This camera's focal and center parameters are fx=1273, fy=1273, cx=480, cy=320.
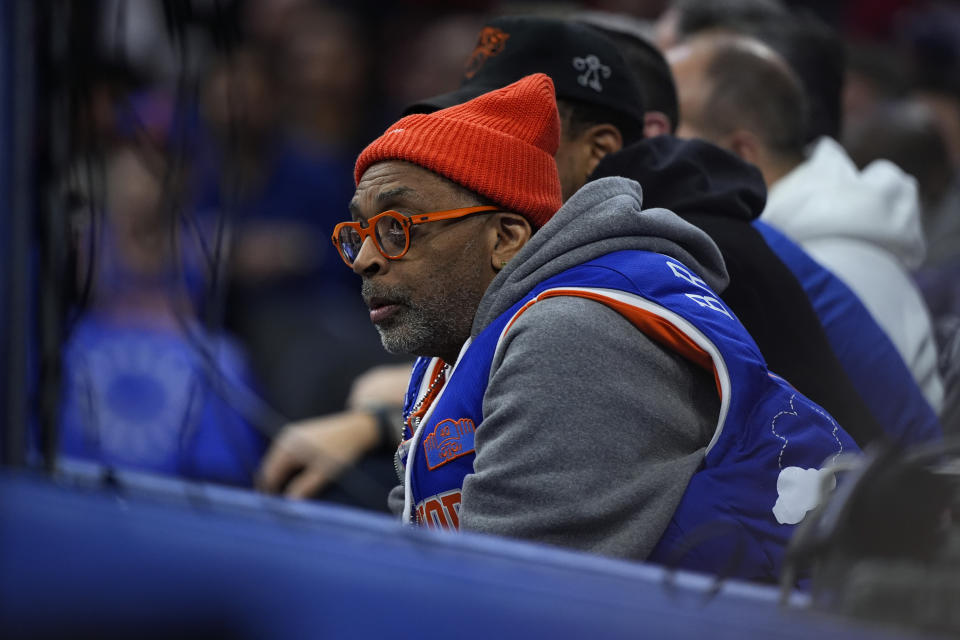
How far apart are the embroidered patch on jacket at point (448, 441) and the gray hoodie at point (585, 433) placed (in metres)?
0.08

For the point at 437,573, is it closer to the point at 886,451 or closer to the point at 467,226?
the point at 886,451

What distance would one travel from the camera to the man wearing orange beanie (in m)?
1.62

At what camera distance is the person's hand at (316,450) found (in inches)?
139

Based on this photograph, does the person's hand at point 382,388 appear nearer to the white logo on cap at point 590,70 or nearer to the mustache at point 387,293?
the white logo on cap at point 590,70

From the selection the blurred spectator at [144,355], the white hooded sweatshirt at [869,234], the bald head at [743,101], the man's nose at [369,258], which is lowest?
the blurred spectator at [144,355]

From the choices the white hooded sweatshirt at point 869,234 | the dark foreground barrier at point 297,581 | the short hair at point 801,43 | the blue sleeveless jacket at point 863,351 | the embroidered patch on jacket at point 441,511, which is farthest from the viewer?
the short hair at point 801,43

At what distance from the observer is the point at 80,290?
2.02 metres

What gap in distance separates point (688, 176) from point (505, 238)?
454mm

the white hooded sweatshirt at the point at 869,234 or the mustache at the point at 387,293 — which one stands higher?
the mustache at the point at 387,293

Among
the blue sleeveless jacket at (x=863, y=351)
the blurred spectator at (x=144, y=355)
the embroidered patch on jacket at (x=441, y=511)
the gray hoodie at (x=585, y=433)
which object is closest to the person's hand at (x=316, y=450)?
the blurred spectator at (x=144, y=355)

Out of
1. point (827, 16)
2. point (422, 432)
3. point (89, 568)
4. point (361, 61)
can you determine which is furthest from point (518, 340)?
point (827, 16)

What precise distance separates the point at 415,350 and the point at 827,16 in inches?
205

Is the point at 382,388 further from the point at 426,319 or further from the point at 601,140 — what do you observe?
the point at 426,319

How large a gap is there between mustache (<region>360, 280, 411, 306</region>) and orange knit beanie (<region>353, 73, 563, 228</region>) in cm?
19
